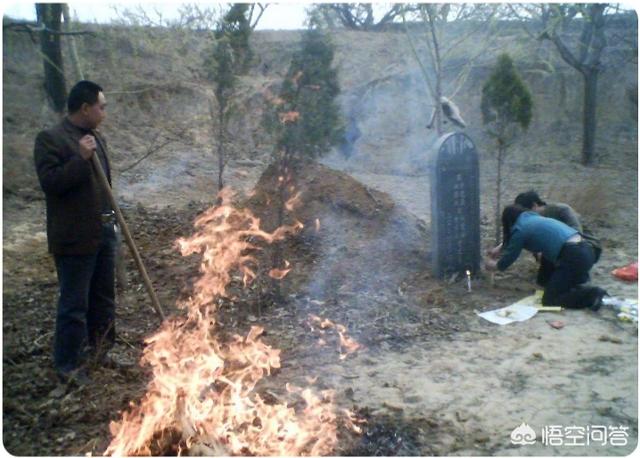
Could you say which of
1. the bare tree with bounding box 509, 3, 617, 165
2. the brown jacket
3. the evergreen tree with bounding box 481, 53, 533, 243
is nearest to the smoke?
the bare tree with bounding box 509, 3, 617, 165

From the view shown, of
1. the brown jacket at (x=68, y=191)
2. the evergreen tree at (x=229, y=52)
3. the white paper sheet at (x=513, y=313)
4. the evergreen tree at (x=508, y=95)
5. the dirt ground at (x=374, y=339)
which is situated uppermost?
the evergreen tree at (x=229, y=52)

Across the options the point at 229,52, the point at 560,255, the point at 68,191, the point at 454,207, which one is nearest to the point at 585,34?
the point at 454,207

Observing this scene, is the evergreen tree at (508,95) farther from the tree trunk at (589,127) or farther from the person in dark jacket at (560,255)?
the tree trunk at (589,127)

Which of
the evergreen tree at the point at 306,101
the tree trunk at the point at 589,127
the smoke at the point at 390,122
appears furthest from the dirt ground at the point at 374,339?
the smoke at the point at 390,122

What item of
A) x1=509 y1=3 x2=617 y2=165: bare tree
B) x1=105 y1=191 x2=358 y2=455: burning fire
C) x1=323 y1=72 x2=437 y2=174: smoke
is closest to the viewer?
x1=105 y1=191 x2=358 y2=455: burning fire

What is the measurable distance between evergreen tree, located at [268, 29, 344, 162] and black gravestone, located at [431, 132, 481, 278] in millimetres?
1630

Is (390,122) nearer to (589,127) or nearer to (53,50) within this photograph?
(589,127)

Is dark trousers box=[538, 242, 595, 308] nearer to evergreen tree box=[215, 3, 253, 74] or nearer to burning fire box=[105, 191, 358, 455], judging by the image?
burning fire box=[105, 191, 358, 455]

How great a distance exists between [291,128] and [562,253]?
308cm

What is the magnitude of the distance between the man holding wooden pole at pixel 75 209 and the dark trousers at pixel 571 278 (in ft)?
13.6

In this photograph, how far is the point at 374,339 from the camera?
5.15 meters

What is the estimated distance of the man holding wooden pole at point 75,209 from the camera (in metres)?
3.85

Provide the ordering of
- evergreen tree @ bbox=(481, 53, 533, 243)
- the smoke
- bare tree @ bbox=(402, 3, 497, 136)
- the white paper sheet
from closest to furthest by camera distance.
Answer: the white paper sheet
evergreen tree @ bbox=(481, 53, 533, 243)
bare tree @ bbox=(402, 3, 497, 136)
the smoke

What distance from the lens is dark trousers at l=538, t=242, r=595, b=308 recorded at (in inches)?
225
